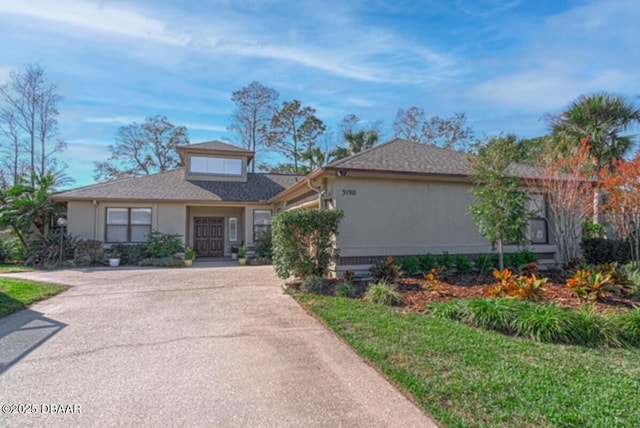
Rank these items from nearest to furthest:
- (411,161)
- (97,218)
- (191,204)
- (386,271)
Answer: (386,271) → (411,161) → (97,218) → (191,204)

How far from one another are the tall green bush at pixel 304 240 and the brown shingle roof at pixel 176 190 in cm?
845

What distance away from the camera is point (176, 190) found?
16.1 meters

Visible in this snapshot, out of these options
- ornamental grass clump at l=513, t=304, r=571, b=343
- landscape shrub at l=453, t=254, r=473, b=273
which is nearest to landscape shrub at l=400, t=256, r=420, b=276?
landscape shrub at l=453, t=254, r=473, b=273

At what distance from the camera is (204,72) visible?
11.9 m

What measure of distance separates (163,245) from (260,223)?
465cm

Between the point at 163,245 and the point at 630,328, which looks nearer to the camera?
the point at 630,328

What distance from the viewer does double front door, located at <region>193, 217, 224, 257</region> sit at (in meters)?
16.9

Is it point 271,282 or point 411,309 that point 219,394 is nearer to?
point 411,309

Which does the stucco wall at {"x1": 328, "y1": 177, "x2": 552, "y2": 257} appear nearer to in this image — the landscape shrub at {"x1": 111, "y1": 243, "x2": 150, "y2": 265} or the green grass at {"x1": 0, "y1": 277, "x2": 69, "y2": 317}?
the green grass at {"x1": 0, "y1": 277, "x2": 69, "y2": 317}

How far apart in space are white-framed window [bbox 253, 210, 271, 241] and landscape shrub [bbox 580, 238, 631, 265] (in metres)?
13.1

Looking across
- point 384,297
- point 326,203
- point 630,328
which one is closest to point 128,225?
point 326,203

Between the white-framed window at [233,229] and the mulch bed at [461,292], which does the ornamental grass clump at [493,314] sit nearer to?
the mulch bed at [461,292]

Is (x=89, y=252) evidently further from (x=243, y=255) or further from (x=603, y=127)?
(x=603, y=127)

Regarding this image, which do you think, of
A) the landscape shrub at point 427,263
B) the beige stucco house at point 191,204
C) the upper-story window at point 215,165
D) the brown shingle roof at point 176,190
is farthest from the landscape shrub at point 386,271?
the upper-story window at point 215,165
